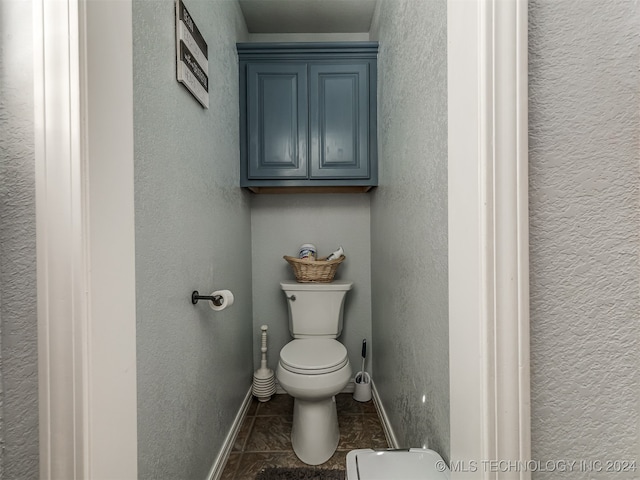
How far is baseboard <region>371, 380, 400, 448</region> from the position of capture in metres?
1.53

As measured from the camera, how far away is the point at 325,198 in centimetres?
225

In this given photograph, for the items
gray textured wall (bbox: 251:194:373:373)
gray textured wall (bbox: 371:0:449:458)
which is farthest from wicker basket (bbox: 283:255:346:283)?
gray textured wall (bbox: 371:0:449:458)

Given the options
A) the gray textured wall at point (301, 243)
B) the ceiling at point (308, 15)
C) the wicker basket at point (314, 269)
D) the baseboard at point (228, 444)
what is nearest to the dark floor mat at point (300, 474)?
the baseboard at point (228, 444)

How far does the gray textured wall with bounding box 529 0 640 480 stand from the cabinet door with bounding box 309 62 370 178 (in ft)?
4.75

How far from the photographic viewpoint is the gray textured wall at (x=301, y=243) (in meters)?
2.25

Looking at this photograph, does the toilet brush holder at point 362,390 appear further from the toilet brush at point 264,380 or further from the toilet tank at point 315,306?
the toilet brush at point 264,380

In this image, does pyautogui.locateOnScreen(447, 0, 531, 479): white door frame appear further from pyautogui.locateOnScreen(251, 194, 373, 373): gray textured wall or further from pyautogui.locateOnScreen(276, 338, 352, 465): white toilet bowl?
pyautogui.locateOnScreen(251, 194, 373, 373): gray textured wall

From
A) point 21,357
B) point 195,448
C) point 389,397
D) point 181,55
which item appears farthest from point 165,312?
point 389,397

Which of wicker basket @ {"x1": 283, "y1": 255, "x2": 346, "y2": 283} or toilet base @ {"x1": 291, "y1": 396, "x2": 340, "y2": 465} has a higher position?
wicker basket @ {"x1": 283, "y1": 255, "x2": 346, "y2": 283}

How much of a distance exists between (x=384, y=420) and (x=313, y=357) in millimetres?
565

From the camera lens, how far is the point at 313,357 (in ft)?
5.17

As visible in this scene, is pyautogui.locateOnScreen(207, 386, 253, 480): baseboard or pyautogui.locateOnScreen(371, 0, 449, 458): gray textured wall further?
pyautogui.locateOnScreen(207, 386, 253, 480): baseboard

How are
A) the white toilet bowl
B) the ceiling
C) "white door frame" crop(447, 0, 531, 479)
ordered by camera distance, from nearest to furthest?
"white door frame" crop(447, 0, 531, 479), the white toilet bowl, the ceiling

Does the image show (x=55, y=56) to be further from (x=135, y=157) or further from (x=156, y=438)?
(x=156, y=438)
